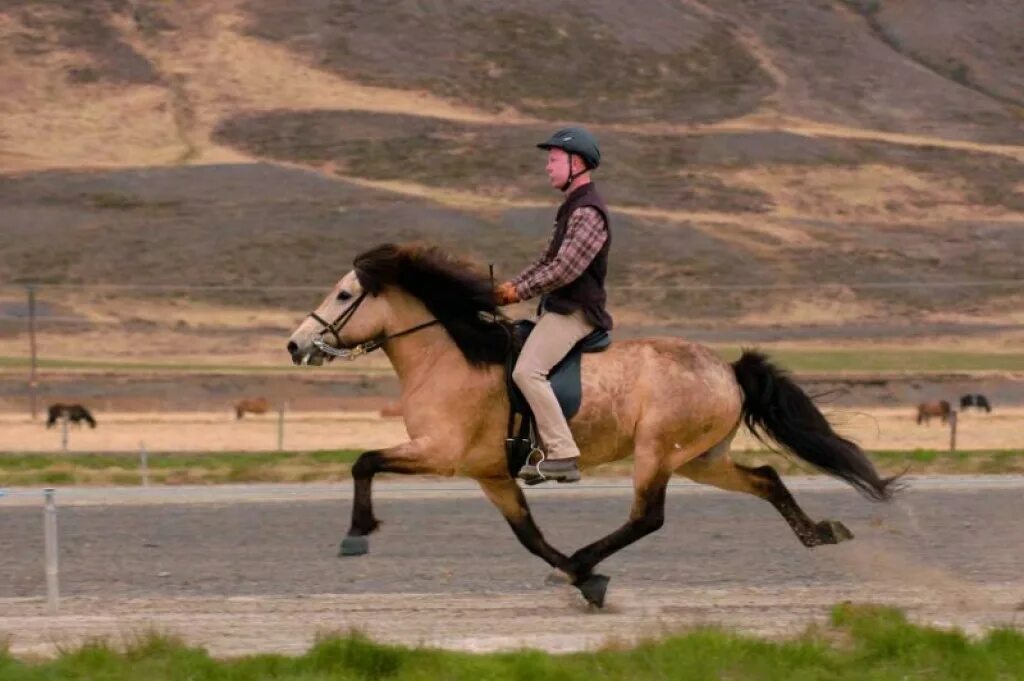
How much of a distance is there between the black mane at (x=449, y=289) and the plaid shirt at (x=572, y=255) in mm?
354

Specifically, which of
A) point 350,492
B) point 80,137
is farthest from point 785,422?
point 80,137

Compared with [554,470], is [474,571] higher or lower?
lower

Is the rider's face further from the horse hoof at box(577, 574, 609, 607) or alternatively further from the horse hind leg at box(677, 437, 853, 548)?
the horse hoof at box(577, 574, 609, 607)

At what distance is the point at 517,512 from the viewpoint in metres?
11.1

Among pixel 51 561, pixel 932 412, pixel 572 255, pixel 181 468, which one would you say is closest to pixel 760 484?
pixel 572 255

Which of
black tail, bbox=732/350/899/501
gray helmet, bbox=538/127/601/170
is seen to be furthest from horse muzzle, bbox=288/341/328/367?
black tail, bbox=732/350/899/501

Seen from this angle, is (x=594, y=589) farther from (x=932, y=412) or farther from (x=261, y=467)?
(x=932, y=412)

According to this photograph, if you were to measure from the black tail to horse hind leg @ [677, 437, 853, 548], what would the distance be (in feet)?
0.76

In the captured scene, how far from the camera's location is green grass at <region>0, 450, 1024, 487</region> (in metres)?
21.0

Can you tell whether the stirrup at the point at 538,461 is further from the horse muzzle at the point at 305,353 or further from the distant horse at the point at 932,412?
the distant horse at the point at 932,412

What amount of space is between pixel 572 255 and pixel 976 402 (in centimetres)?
2808

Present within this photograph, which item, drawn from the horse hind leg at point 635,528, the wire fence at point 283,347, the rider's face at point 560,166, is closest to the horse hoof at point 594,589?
the horse hind leg at point 635,528

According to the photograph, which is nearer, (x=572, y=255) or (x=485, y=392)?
(x=572, y=255)

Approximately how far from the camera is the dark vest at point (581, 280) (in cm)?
1070
